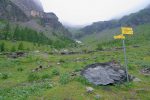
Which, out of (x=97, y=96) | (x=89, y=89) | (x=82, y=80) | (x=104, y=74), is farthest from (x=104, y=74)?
(x=97, y=96)

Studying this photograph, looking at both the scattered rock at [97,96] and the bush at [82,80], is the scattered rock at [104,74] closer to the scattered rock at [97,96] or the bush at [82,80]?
the bush at [82,80]

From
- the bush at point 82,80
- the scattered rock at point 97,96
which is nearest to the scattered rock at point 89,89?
the scattered rock at point 97,96

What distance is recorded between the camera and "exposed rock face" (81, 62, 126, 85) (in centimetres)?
3003

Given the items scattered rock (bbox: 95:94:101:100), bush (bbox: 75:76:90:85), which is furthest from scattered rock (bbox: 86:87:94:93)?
bush (bbox: 75:76:90:85)

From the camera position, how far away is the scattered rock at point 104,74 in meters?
30.0

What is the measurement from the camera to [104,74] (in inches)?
1211

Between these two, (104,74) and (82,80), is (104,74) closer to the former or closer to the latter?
(104,74)

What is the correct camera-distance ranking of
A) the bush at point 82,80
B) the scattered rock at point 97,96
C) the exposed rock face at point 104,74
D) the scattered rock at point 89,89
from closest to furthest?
1. the scattered rock at point 97,96
2. the scattered rock at point 89,89
3. the bush at point 82,80
4. the exposed rock face at point 104,74

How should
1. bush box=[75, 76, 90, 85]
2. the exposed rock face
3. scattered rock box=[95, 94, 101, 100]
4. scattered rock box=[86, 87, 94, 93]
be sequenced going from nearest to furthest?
scattered rock box=[95, 94, 101, 100], scattered rock box=[86, 87, 94, 93], bush box=[75, 76, 90, 85], the exposed rock face

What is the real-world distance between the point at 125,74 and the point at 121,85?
2.08m

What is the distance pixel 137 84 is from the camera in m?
31.7

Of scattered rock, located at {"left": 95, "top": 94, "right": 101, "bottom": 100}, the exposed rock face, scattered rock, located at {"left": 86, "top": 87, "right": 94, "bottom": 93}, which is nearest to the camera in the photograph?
scattered rock, located at {"left": 95, "top": 94, "right": 101, "bottom": 100}

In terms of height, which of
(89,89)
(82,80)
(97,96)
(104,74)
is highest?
(104,74)

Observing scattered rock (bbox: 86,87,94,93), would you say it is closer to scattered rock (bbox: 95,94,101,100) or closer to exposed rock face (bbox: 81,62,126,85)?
scattered rock (bbox: 95,94,101,100)
